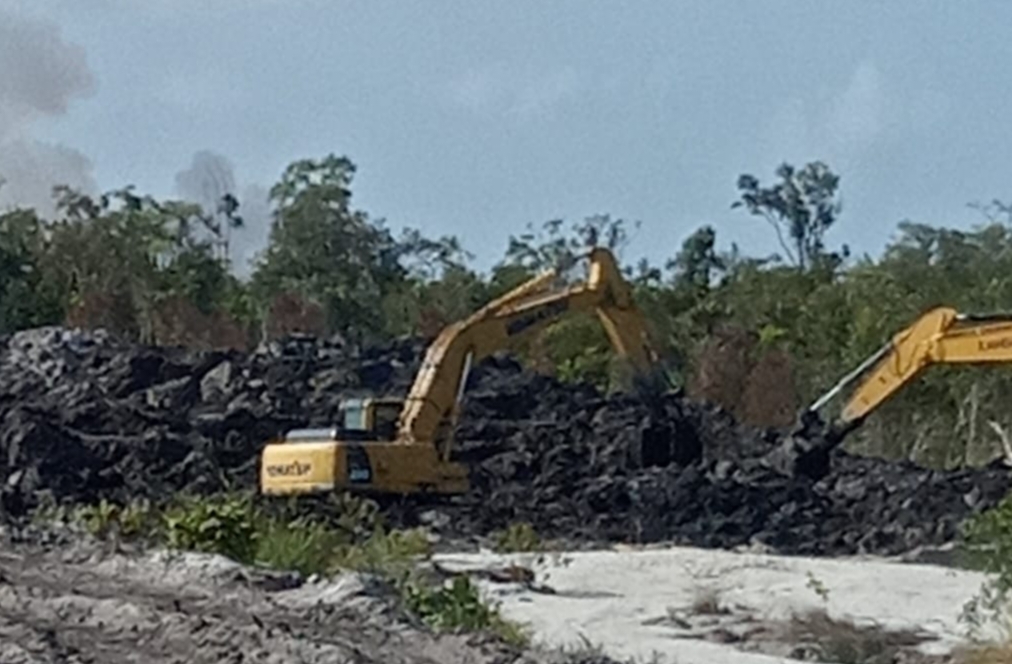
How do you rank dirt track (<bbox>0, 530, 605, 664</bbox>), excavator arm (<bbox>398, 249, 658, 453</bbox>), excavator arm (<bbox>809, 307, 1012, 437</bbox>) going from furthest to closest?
excavator arm (<bbox>398, 249, 658, 453</bbox>) → excavator arm (<bbox>809, 307, 1012, 437</bbox>) → dirt track (<bbox>0, 530, 605, 664</bbox>)

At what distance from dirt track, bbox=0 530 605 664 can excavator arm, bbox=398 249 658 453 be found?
685 inches

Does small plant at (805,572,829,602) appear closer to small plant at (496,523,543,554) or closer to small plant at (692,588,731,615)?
small plant at (692,588,731,615)

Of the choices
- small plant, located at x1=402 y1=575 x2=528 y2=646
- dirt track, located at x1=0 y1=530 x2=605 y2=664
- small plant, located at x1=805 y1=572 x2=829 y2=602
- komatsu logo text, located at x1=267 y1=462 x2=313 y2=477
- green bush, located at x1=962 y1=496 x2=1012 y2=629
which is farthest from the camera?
komatsu logo text, located at x1=267 y1=462 x2=313 y2=477

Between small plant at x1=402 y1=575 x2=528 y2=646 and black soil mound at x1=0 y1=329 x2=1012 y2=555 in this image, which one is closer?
small plant at x1=402 y1=575 x2=528 y2=646

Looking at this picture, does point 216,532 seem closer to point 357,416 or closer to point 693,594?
point 693,594

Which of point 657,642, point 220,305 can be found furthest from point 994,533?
point 220,305

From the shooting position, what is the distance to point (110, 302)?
5400 centimetres

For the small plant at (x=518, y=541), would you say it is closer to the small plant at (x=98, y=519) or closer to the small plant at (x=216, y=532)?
the small plant at (x=98, y=519)

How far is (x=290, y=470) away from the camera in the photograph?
2867 cm

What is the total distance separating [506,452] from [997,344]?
8.92 m

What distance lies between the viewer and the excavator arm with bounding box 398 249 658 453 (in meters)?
30.4

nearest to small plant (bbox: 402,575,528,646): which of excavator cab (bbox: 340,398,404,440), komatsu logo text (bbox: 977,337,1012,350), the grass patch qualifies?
the grass patch

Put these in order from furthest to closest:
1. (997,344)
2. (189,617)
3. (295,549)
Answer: (997,344)
(295,549)
(189,617)

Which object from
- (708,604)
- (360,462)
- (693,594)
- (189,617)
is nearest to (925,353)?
(360,462)
